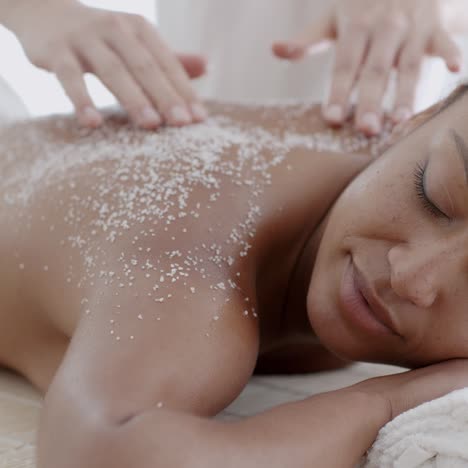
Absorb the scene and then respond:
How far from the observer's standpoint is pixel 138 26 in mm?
1301

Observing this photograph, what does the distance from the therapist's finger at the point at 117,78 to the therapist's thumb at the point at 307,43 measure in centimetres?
37

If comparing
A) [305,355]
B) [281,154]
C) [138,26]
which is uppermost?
[138,26]

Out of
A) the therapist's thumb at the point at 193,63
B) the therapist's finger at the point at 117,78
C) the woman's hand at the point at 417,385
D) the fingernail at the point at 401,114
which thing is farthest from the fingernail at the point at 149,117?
the woman's hand at the point at 417,385

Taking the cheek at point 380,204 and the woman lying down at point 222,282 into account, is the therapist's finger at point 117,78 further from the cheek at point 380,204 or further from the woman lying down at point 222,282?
the cheek at point 380,204

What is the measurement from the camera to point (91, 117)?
1.20m

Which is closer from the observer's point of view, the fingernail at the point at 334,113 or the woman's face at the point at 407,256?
the woman's face at the point at 407,256

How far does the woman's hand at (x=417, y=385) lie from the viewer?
2.64 feet

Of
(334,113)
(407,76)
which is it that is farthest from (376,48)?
(334,113)

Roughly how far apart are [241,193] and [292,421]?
0.34m

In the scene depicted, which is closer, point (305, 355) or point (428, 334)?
point (428, 334)

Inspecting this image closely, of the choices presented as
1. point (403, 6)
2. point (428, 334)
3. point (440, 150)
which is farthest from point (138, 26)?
point (428, 334)

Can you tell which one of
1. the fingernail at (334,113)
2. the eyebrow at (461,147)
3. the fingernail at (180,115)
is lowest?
the fingernail at (334,113)

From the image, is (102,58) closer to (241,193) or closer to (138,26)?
(138,26)

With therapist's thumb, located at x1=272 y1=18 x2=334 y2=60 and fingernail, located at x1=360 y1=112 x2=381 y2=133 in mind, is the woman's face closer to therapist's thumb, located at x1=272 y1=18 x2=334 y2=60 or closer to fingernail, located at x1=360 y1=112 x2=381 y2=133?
fingernail, located at x1=360 y1=112 x2=381 y2=133
